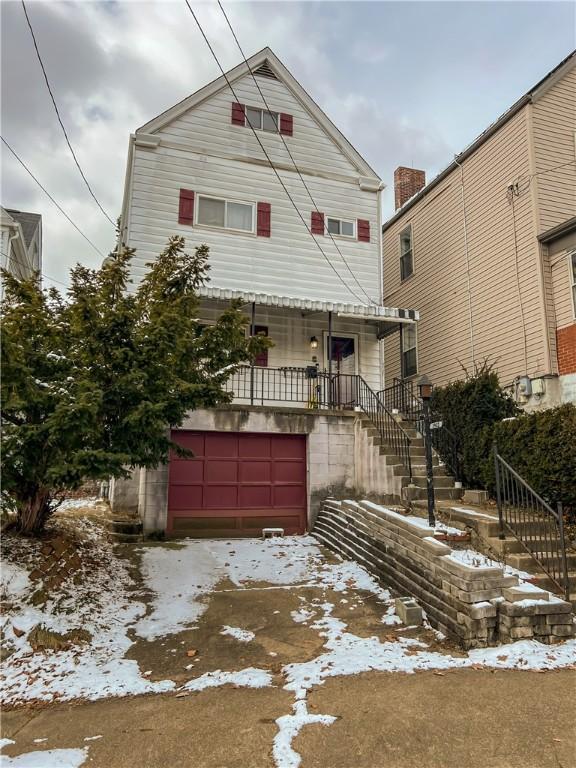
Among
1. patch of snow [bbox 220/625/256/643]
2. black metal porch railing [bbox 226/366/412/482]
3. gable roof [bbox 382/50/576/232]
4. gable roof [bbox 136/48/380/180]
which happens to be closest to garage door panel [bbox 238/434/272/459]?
black metal porch railing [bbox 226/366/412/482]

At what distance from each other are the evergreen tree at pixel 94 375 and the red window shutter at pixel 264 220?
24.2ft

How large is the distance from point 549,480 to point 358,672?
199 inches

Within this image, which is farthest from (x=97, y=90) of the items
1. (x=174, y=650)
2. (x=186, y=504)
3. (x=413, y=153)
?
(x=413, y=153)

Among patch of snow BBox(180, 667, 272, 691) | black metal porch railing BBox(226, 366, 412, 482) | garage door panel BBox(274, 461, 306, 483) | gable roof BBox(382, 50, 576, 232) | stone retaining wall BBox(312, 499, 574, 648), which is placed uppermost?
gable roof BBox(382, 50, 576, 232)

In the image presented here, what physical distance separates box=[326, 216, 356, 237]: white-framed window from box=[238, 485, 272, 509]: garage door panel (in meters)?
7.97

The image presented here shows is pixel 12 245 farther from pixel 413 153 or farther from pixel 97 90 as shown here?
pixel 413 153

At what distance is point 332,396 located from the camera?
12.6 metres

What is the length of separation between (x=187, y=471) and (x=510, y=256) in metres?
9.54

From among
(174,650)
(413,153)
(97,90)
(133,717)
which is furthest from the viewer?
(413,153)

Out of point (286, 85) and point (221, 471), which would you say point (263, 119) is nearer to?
point (286, 85)

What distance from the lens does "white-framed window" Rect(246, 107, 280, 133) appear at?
47.9ft

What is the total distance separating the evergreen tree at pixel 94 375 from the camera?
5.71 meters

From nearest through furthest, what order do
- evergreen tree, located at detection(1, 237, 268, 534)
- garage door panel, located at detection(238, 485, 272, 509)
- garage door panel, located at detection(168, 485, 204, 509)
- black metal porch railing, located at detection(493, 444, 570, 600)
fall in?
evergreen tree, located at detection(1, 237, 268, 534), black metal porch railing, located at detection(493, 444, 570, 600), garage door panel, located at detection(168, 485, 204, 509), garage door panel, located at detection(238, 485, 272, 509)

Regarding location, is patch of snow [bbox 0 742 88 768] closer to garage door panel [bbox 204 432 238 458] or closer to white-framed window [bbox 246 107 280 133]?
garage door panel [bbox 204 432 238 458]
